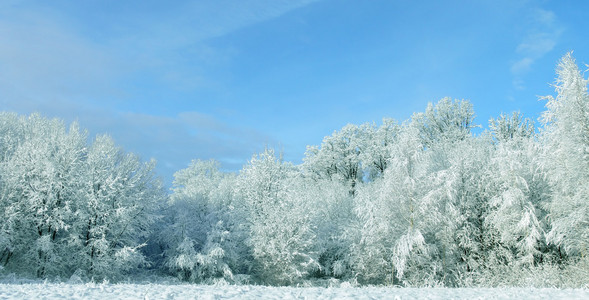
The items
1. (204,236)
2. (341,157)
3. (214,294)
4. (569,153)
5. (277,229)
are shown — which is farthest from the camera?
(341,157)

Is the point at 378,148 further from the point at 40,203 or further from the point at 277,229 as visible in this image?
the point at 40,203

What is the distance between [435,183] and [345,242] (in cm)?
898

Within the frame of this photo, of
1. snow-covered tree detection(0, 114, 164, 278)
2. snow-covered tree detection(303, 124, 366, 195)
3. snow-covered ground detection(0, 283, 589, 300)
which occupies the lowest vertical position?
snow-covered ground detection(0, 283, 589, 300)

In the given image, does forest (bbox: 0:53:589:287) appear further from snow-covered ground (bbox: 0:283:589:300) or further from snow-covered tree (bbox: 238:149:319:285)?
snow-covered ground (bbox: 0:283:589:300)

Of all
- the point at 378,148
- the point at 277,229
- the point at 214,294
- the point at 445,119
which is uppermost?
the point at 445,119

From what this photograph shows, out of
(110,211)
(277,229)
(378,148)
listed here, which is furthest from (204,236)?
(378,148)

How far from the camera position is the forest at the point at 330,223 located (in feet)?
68.4

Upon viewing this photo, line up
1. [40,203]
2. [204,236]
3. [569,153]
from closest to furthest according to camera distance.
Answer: [569,153] → [40,203] → [204,236]

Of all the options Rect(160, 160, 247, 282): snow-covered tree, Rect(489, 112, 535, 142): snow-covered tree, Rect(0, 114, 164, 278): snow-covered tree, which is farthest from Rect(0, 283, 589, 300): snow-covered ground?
Rect(489, 112, 535, 142): snow-covered tree

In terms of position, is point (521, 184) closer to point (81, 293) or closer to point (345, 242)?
point (345, 242)

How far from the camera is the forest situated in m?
20.8

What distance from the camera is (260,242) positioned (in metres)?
27.8

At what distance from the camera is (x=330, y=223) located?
32.8 metres

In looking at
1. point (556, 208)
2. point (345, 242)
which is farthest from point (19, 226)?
point (556, 208)
